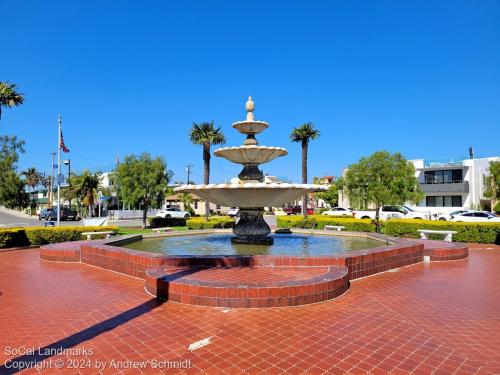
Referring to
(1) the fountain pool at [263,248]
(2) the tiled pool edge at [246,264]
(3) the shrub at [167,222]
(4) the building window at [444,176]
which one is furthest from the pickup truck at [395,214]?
(2) the tiled pool edge at [246,264]

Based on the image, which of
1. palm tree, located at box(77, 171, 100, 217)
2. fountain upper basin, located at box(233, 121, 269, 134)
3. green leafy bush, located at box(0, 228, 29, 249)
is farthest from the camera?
palm tree, located at box(77, 171, 100, 217)

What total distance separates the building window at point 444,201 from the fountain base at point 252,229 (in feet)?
131

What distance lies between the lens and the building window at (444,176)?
→ 4472cm

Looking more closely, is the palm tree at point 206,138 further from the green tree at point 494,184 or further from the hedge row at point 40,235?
the green tree at point 494,184

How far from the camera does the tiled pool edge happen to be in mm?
6094

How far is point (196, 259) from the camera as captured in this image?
8352 millimetres

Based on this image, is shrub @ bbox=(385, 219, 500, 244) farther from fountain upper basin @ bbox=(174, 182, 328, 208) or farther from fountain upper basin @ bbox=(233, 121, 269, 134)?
fountain upper basin @ bbox=(233, 121, 269, 134)

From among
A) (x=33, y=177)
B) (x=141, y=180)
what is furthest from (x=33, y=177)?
(x=141, y=180)

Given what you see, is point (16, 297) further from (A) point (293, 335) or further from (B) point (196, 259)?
(A) point (293, 335)

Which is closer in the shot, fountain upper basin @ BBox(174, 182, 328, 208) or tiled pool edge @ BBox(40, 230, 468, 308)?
tiled pool edge @ BBox(40, 230, 468, 308)

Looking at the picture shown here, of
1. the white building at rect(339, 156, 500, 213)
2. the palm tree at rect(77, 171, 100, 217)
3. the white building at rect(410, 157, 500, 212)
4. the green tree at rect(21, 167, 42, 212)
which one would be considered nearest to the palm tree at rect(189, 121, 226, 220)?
the palm tree at rect(77, 171, 100, 217)

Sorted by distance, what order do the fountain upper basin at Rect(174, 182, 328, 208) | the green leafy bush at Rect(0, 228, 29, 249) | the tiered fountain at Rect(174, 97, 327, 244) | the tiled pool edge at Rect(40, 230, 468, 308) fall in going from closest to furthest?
the tiled pool edge at Rect(40, 230, 468, 308) → the fountain upper basin at Rect(174, 182, 328, 208) → the tiered fountain at Rect(174, 97, 327, 244) → the green leafy bush at Rect(0, 228, 29, 249)

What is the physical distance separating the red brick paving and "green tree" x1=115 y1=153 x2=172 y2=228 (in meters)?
22.1

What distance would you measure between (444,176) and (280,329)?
157 feet
